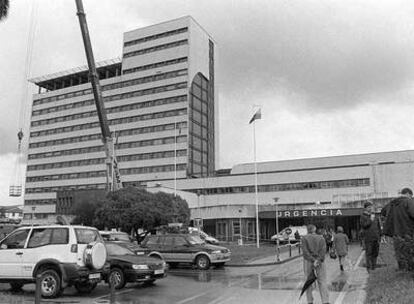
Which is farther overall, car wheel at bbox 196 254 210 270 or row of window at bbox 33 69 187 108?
row of window at bbox 33 69 187 108

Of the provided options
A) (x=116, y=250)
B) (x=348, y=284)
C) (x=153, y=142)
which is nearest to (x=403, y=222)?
(x=348, y=284)

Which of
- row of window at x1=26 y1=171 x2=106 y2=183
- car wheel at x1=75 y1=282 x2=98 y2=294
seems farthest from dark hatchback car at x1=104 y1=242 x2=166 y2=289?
row of window at x1=26 y1=171 x2=106 y2=183

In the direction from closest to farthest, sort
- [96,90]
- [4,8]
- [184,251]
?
[4,8] → [184,251] → [96,90]

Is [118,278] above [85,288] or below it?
above

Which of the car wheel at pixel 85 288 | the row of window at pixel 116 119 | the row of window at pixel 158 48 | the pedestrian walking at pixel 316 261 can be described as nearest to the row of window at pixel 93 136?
the row of window at pixel 116 119

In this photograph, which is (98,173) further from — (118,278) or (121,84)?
(118,278)

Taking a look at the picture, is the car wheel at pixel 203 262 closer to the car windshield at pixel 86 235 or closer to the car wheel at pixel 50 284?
the car windshield at pixel 86 235

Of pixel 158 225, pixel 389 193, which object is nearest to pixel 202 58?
pixel 389 193

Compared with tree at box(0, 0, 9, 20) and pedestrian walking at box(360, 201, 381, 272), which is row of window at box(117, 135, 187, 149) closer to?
tree at box(0, 0, 9, 20)

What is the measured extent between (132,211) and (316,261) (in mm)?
28535

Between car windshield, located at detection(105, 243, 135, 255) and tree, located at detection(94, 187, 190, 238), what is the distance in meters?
22.0

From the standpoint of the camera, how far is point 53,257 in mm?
12008

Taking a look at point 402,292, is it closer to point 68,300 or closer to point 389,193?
point 68,300

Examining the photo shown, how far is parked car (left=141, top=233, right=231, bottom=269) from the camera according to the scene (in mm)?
21150
